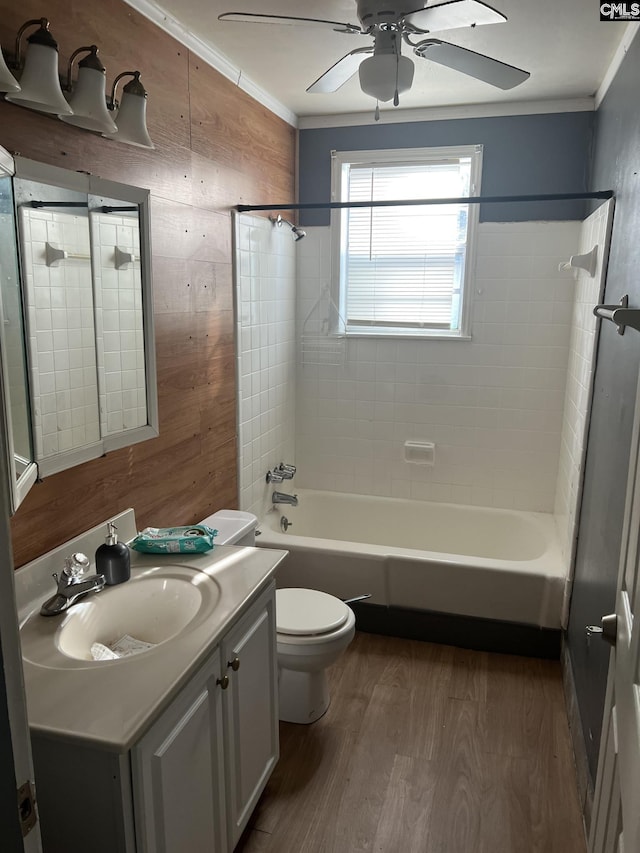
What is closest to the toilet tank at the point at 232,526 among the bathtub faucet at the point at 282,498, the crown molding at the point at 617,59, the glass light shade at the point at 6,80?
the bathtub faucet at the point at 282,498

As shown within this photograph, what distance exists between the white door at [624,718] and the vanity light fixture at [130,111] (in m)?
1.63

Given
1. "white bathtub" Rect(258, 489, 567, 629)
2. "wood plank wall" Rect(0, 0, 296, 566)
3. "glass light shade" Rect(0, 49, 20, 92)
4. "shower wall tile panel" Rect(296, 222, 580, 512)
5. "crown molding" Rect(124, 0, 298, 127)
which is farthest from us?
"shower wall tile panel" Rect(296, 222, 580, 512)

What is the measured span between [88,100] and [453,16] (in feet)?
3.44

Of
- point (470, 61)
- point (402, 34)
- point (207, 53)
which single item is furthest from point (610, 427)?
point (207, 53)

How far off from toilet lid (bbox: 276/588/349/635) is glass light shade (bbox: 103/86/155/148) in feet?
5.78

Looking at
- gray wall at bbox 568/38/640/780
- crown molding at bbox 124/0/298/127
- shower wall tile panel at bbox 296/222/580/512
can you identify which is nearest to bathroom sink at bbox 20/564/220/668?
gray wall at bbox 568/38/640/780

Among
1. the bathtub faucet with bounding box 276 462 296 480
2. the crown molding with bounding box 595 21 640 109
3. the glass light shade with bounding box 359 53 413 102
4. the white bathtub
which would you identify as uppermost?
the crown molding with bounding box 595 21 640 109

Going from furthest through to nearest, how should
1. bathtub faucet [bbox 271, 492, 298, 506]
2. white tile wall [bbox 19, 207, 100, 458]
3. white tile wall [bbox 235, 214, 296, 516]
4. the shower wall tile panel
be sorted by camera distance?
bathtub faucet [bbox 271, 492, 298, 506] < the shower wall tile panel < white tile wall [bbox 235, 214, 296, 516] < white tile wall [bbox 19, 207, 100, 458]

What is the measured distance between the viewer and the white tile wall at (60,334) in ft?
5.41

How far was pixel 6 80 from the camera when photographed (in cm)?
147

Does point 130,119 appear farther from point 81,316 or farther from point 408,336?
point 408,336

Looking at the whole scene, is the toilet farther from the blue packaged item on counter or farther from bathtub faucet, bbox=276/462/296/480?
bathtub faucet, bbox=276/462/296/480

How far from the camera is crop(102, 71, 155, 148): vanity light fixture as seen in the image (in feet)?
6.26

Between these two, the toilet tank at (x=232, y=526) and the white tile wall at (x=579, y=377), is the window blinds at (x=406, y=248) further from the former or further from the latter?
the toilet tank at (x=232, y=526)
